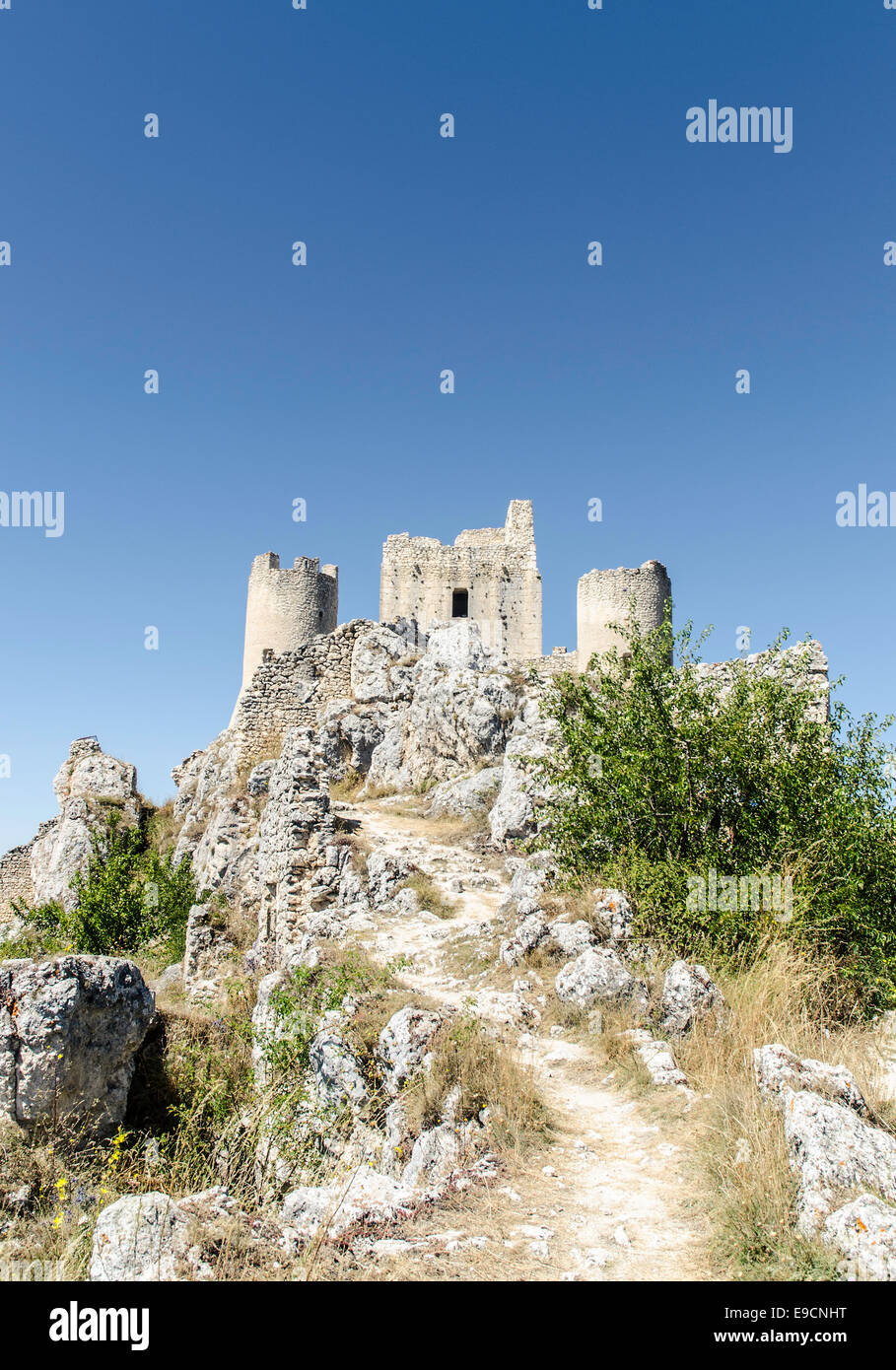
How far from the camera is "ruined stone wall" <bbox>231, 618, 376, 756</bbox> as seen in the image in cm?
1947

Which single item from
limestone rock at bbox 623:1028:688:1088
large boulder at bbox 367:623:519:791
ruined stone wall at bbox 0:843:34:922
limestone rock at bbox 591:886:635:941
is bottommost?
Answer: ruined stone wall at bbox 0:843:34:922

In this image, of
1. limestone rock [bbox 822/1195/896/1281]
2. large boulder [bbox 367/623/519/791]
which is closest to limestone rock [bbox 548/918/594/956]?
limestone rock [bbox 822/1195/896/1281]

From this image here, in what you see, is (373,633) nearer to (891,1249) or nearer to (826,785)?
(826,785)

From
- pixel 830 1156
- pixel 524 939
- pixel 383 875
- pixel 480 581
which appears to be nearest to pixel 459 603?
pixel 480 581

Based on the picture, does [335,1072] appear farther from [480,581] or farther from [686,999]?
[480,581]

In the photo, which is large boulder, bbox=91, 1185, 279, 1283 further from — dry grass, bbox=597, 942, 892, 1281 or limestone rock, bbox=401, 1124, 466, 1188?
dry grass, bbox=597, 942, 892, 1281

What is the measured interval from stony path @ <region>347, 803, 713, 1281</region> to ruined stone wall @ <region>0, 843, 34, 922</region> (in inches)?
903

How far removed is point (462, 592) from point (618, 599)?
6.27 metres

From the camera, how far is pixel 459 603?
30.9 metres

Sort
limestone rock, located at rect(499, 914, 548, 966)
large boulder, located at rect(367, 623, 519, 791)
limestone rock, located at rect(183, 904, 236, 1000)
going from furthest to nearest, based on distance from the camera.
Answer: large boulder, located at rect(367, 623, 519, 791) → limestone rock, located at rect(183, 904, 236, 1000) → limestone rock, located at rect(499, 914, 548, 966)

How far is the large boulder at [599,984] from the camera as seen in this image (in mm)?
6898

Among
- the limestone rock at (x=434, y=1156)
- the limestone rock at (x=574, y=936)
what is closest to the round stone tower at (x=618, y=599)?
the limestone rock at (x=574, y=936)
